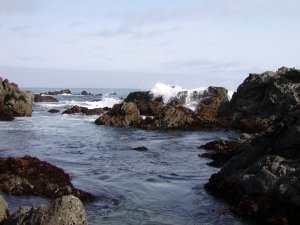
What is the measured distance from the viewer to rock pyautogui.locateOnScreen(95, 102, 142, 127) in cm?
3775

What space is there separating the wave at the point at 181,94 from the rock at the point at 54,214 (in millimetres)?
38750

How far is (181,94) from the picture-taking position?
50625 mm

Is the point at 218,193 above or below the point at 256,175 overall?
below

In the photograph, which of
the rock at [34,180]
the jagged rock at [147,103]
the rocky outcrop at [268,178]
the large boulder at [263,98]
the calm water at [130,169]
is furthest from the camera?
the jagged rock at [147,103]

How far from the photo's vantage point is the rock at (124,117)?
124ft

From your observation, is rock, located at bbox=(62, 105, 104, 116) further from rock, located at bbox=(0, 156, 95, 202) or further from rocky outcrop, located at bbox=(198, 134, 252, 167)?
rock, located at bbox=(0, 156, 95, 202)

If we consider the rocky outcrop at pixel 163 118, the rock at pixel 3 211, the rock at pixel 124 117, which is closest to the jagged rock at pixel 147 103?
the rocky outcrop at pixel 163 118

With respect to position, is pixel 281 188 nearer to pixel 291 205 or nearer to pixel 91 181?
pixel 291 205

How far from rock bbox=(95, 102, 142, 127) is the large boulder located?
8.43 metres

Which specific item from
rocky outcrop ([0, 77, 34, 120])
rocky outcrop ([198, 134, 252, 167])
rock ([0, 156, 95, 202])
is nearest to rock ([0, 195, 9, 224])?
rock ([0, 156, 95, 202])

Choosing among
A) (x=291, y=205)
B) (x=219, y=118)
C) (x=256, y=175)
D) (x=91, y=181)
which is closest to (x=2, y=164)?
(x=91, y=181)

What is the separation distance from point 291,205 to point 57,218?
604 cm

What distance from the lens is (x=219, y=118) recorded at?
37875mm

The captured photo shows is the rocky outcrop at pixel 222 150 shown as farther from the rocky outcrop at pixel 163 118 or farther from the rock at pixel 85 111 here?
the rock at pixel 85 111
